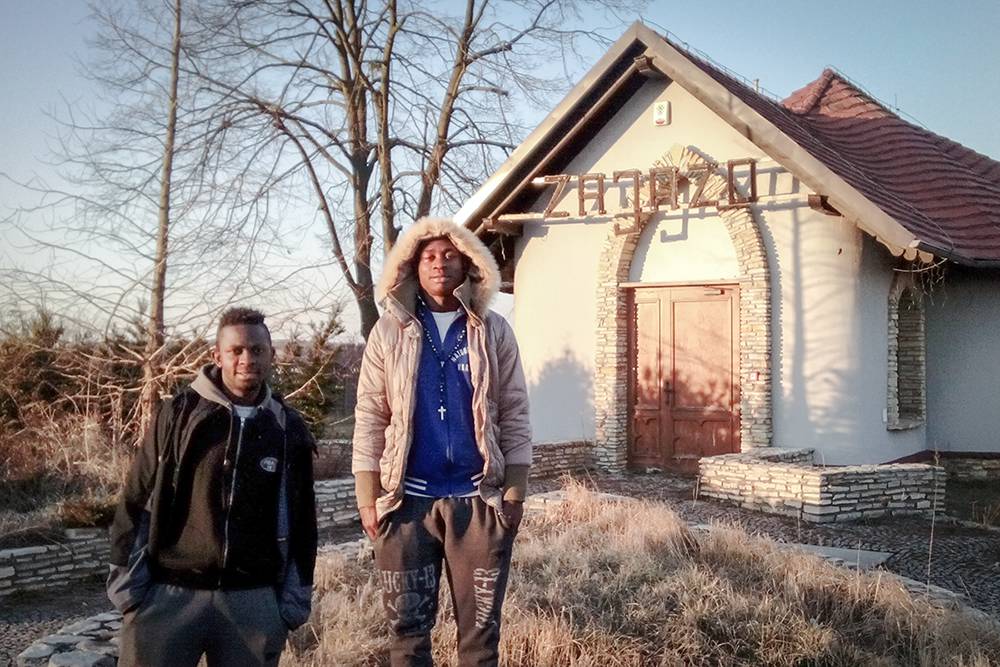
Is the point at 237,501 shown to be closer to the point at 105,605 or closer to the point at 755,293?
the point at 105,605

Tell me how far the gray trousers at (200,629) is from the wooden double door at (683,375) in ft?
30.3

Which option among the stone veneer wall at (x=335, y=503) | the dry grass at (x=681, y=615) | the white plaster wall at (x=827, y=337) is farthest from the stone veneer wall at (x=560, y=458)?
the dry grass at (x=681, y=615)

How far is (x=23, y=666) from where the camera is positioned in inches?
171

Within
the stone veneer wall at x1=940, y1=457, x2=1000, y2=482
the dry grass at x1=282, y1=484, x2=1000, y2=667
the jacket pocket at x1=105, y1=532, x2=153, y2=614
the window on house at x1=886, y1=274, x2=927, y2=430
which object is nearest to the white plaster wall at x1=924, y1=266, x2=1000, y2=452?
the stone veneer wall at x1=940, y1=457, x2=1000, y2=482

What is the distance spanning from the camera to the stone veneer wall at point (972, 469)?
1180 cm

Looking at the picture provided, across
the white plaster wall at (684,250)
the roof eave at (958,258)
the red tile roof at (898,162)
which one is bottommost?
the roof eave at (958,258)

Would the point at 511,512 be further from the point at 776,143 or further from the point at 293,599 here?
the point at 776,143

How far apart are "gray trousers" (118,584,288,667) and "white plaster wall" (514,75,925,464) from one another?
908 centimetres

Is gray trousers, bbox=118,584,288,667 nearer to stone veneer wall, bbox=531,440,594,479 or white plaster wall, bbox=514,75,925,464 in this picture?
stone veneer wall, bbox=531,440,594,479

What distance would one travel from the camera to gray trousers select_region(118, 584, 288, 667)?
9.25 ft

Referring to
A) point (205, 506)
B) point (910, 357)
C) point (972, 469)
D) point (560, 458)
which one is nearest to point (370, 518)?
point (205, 506)

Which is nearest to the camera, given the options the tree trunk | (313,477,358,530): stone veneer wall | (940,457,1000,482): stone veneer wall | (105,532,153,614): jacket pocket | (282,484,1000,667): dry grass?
(105,532,153,614): jacket pocket

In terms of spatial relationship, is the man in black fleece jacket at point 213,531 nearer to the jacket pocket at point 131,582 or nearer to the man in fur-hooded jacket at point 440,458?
the jacket pocket at point 131,582

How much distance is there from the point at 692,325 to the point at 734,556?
5985 millimetres
